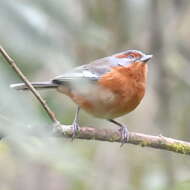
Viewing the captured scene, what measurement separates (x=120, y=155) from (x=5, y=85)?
13.3 feet

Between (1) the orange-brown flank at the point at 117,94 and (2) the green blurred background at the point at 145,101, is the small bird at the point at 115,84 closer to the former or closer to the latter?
(1) the orange-brown flank at the point at 117,94

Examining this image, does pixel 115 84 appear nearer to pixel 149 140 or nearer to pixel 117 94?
pixel 117 94

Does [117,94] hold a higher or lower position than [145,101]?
higher

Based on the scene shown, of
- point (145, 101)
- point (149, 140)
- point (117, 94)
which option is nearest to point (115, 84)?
point (117, 94)

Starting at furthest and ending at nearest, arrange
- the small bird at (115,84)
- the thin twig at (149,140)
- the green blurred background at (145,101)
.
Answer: the small bird at (115,84)
the thin twig at (149,140)
the green blurred background at (145,101)

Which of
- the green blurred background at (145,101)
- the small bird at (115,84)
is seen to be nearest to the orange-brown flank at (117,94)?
the small bird at (115,84)

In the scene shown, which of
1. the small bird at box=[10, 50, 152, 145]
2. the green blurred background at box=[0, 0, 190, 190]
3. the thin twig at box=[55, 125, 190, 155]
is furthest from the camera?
the small bird at box=[10, 50, 152, 145]

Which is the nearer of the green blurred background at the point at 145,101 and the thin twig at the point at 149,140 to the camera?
the green blurred background at the point at 145,101

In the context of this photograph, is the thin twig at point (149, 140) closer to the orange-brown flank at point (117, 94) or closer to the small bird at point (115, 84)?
the small bird at point (115, 84)

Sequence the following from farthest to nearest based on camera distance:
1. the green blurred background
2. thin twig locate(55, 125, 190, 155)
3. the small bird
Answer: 1. the small bird
2. thin twig locate(55, 125, 190, 155)
3. the green blurred background

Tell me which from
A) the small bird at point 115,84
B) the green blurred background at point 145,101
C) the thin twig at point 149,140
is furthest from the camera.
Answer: the small bird at point 115,84

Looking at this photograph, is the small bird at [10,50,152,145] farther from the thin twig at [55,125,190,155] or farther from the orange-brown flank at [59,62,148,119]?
the thin twig at [55,125,190,155]

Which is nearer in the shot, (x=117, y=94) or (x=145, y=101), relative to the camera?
(x=117, y=94)

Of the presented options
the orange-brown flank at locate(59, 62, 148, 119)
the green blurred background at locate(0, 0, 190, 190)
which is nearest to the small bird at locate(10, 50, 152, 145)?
the orange-brown flank at locate(59, 62, 148, 119)
